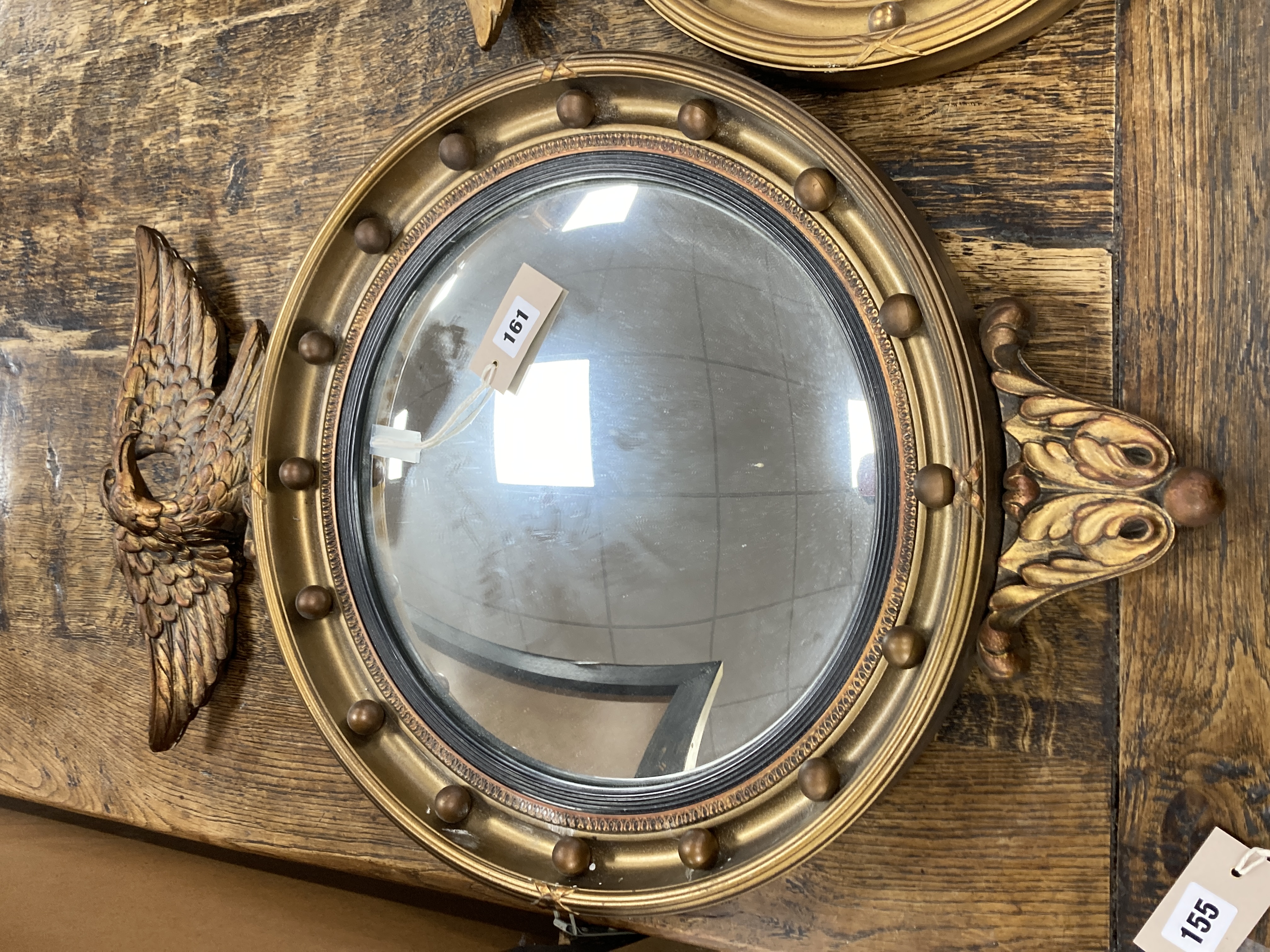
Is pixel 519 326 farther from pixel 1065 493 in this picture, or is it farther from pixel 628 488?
pixel 1065 493

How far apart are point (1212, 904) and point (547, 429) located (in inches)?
23.1

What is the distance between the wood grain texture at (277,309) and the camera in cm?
66

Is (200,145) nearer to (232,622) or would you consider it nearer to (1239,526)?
(232,622)

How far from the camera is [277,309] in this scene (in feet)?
3.24

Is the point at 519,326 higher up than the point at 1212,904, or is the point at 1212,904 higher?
the point at 519,326

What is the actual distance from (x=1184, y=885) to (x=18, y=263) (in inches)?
57.1

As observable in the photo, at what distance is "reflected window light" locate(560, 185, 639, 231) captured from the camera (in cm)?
72

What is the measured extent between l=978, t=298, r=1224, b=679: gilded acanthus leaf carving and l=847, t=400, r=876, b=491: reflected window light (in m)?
0.09

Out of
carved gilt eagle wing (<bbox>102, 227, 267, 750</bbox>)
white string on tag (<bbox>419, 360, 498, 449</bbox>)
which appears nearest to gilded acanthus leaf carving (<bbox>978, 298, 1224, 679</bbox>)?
white string on tag (<bbox>419, 360, 498, 449</bbox>)

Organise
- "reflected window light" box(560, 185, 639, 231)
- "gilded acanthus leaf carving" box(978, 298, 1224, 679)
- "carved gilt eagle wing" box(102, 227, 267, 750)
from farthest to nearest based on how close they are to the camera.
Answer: "carved gilt eagle wing" box(102, 227, 267, 750)
"reflected window light" box(560, 185, 639, 231)
"gilded acanthus leaf carving" box(978, 298, 1224, 679)

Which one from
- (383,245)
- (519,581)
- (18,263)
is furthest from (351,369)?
(18,263)

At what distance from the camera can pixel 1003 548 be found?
0.62 metres

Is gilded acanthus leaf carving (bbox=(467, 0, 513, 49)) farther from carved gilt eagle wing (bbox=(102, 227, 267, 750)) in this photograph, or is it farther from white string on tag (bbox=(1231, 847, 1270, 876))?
white string on tag (bbox=(1231, 847, 1270, 876))

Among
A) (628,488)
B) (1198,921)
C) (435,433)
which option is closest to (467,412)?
(435,433)
